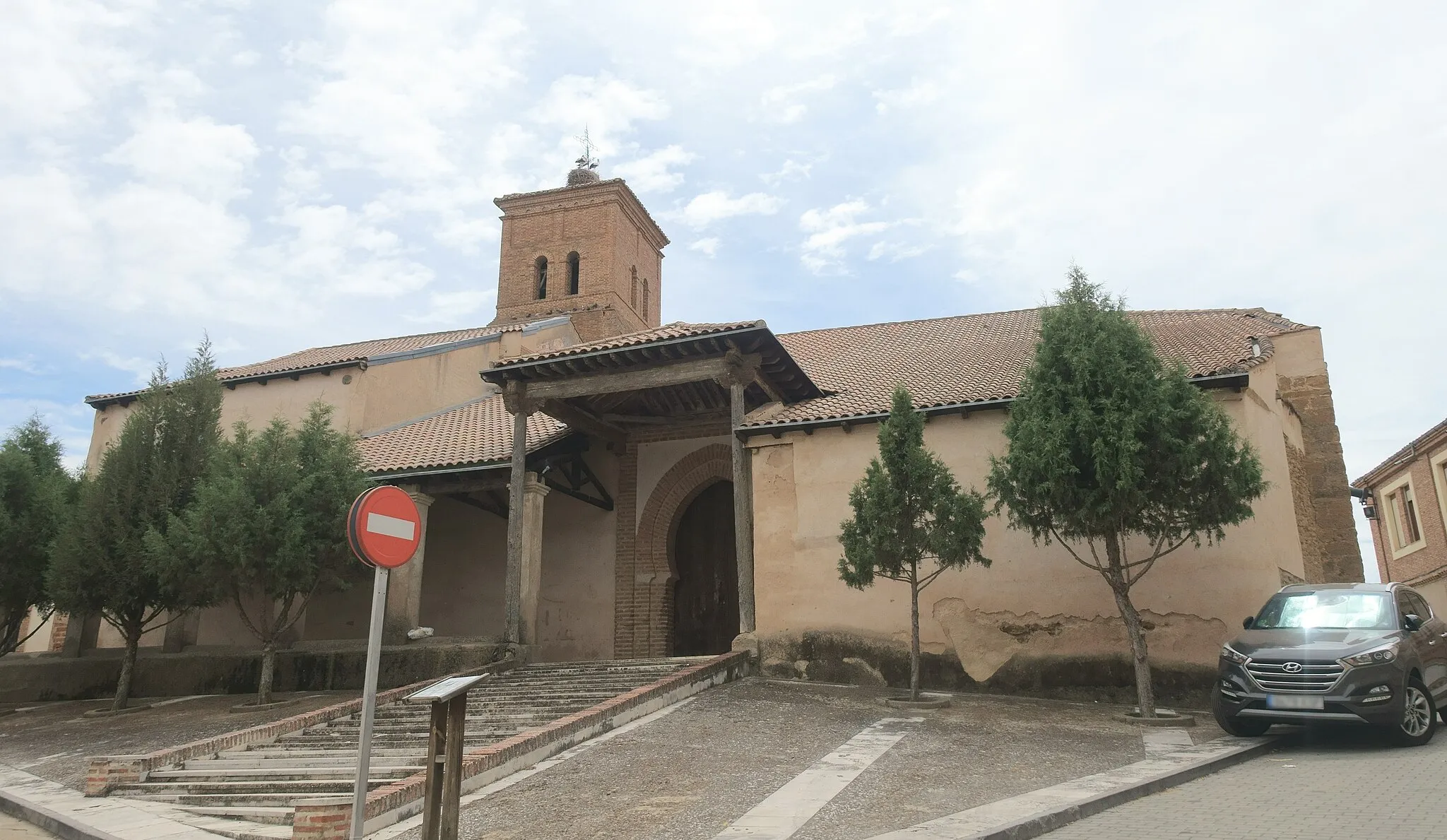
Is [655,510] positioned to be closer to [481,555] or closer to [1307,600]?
[481,555]

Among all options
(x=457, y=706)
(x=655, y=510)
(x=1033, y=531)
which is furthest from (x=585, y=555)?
(x=457, y=706)

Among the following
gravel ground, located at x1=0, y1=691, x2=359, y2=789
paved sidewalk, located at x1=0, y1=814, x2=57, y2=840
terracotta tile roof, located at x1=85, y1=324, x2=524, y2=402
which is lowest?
paved sidewalk, located at x1=0, y1=814, x2=57, y2=840

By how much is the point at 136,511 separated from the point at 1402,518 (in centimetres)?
2761

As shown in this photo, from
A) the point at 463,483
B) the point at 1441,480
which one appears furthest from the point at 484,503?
the point at 1441,480

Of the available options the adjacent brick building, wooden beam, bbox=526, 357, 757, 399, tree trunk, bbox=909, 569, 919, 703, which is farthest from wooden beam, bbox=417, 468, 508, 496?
the adjacent brick building

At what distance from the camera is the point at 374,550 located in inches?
182

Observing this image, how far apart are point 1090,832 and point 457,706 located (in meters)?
3.48

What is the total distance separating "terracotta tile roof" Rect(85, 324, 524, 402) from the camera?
708 inches

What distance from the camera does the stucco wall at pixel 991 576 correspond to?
34.4 ft

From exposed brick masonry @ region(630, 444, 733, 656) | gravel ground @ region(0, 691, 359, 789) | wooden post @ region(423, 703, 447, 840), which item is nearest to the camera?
wooden post @ region(423, 703, 447, 840)

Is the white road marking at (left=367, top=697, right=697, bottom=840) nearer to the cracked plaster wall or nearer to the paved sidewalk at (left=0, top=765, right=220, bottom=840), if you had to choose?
the paved sidewalk at (left=0, top=765, right=220, bottom=840)

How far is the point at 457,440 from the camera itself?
1598 cm

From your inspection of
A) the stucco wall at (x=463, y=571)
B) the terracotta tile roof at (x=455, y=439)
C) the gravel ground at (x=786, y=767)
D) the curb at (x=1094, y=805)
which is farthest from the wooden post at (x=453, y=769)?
the stucco wall at (x=463, y=571)

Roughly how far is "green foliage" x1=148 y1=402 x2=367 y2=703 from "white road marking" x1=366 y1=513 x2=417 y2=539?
26.2 ft
